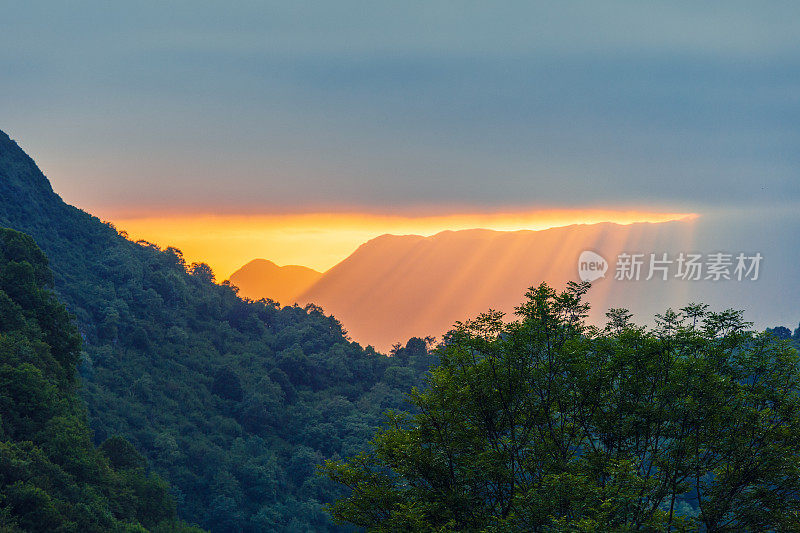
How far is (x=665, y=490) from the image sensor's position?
868 inches

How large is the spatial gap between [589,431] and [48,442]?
43.7 meters

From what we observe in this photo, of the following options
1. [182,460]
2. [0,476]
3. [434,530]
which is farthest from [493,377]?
[182,460]

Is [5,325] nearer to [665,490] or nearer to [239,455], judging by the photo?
[239,455]

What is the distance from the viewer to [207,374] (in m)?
112

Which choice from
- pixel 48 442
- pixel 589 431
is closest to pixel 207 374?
pixel 48 442

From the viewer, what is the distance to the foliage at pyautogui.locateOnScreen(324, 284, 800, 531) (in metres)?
21.8

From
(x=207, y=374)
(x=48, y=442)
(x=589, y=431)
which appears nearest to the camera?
(x=589, y=431)

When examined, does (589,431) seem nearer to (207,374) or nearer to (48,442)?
(48,442)

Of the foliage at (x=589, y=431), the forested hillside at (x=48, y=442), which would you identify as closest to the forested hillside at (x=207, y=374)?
the forested hillside at (x=48, y=442)

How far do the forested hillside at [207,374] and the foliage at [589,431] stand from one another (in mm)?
64040

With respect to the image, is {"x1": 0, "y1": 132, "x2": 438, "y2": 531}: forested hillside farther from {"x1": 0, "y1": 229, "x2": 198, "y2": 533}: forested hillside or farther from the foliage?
the foliage

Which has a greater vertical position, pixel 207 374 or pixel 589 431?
pixel 589 431

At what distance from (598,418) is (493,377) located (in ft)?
12.2

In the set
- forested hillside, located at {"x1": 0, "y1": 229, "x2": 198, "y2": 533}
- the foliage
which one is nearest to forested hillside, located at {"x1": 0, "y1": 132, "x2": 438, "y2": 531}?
forested hillside, located at {"x1": 0, "y1": 229, "x2": 198, "y2": 533}
